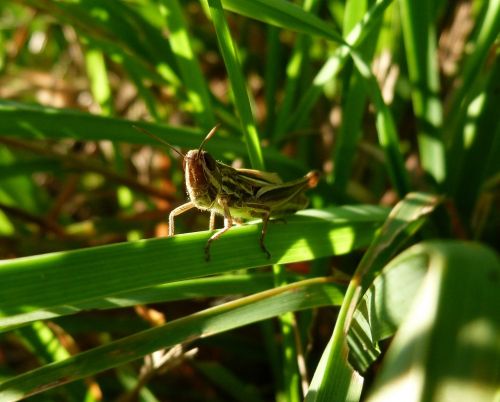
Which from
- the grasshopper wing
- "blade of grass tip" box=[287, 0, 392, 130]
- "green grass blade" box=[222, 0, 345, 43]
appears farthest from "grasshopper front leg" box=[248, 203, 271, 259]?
"green grass blade" box=[222, 0, 345, 43]

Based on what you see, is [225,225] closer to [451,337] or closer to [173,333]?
[173,333]

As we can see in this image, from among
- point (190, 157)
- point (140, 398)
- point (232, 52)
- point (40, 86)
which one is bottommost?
point (140, 398)

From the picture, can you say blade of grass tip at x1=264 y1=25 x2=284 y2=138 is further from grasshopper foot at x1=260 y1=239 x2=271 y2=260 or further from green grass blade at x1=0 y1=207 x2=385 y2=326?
grasshopper foot at x1=260 y1=239 x2=271 y2=260

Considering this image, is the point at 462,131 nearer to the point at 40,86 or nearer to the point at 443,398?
the point at 443,398

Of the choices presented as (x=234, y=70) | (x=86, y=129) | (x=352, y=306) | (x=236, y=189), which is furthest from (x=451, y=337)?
(x=86, y=129)

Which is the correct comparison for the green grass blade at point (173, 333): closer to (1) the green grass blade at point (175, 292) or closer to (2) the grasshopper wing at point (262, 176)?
(1) the green grass blade at point (175, 292)

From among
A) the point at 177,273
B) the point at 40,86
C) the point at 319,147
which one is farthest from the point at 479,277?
the point at 40,86
